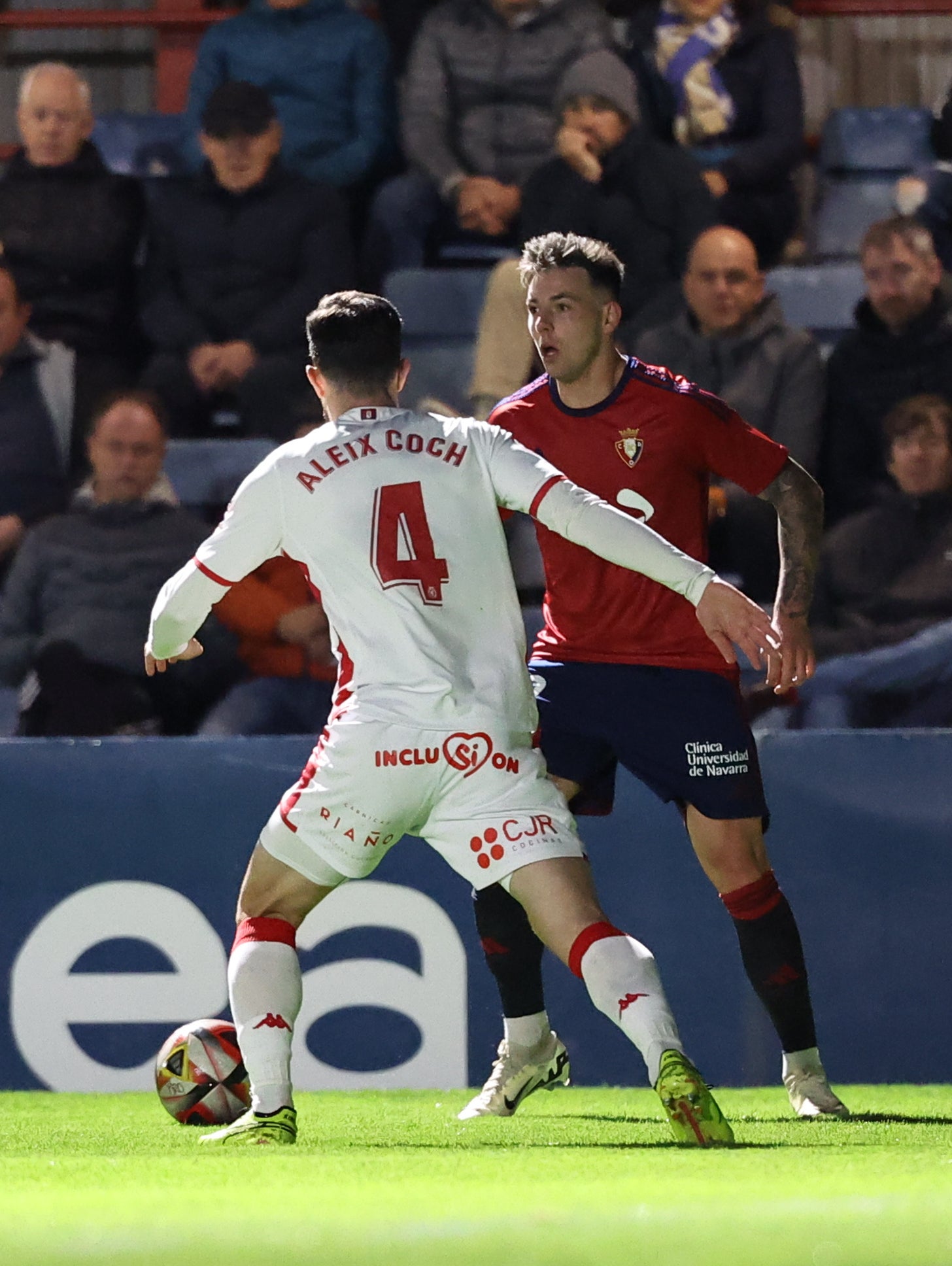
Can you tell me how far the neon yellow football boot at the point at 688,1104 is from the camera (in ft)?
11.7

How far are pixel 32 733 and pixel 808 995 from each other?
3393 millimetres

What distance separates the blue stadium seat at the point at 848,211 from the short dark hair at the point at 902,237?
1.29 meters

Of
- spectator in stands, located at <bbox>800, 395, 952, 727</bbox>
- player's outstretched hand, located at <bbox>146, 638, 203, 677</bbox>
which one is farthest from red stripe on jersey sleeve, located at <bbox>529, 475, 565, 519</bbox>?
spectator in stands, located at <bbox>800, 395, 952, 727</bbox>

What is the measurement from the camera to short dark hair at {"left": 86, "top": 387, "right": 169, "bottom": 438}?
7.64 meters

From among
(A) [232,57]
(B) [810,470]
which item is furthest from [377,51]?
(B) [810,470]

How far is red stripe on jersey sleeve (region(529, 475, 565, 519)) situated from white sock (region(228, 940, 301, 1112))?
3.30ft

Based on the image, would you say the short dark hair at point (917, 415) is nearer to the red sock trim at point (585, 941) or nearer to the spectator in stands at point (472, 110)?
the spectator in stands at point (472, 110)

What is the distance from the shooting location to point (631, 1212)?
271cm

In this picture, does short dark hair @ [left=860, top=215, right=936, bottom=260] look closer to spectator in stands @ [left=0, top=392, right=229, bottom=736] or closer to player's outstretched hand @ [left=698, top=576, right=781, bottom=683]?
spectator in stands @ [left=0, top=392, right=229, bottom=736]

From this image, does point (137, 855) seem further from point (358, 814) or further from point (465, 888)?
point (358, 814)

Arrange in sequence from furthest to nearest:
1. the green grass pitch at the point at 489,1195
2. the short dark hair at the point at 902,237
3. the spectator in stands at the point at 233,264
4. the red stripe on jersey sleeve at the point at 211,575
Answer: the spectator in stands at the point at 233,264 < the short dark hair at the point at 902,237 < the red stripe on jersey sleeve at the point at 211,575 < the green grass pitch at the point at 489,1195

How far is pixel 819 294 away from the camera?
Result: 28.5 feet

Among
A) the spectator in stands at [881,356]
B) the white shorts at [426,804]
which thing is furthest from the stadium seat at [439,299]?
the white shorts at [426,804]

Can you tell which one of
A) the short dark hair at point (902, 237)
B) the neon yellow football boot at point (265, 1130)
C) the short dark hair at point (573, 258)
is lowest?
the neon yellow football boot at point (265, 1130)
